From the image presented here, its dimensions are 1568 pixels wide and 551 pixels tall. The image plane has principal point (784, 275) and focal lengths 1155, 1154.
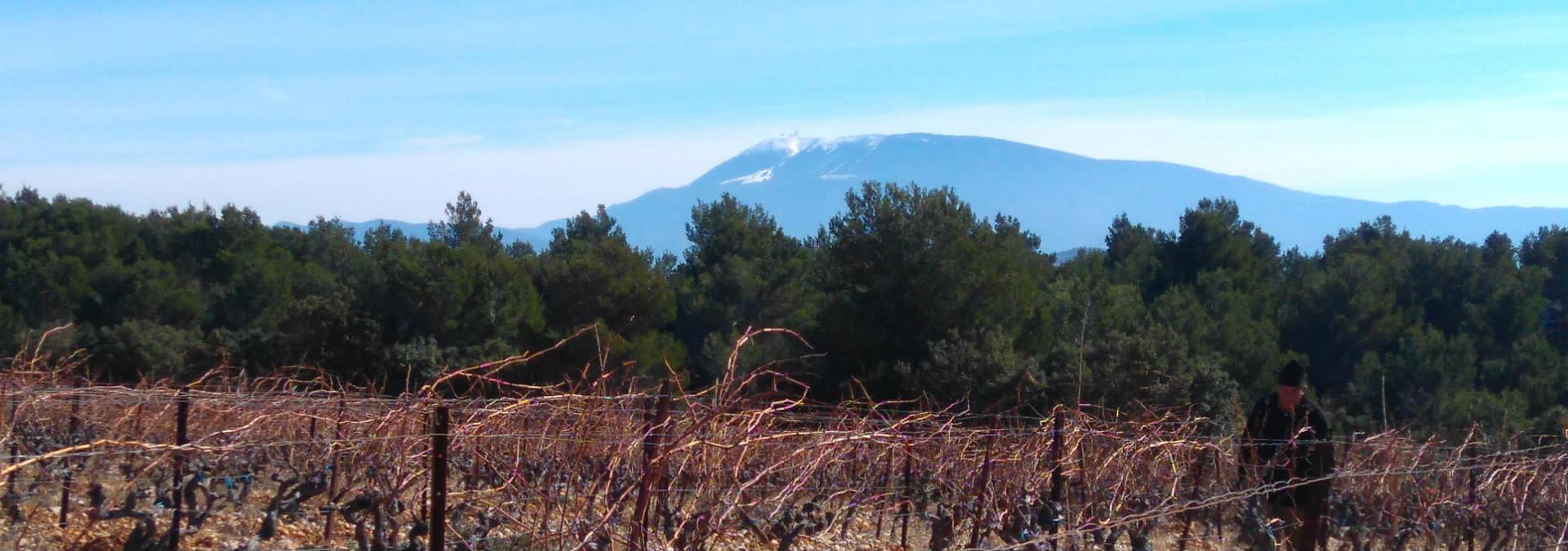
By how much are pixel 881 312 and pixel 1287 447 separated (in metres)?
17.4

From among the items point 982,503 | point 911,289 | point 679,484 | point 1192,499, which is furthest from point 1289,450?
point 911,289

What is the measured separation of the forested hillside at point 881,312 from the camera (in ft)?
69.3

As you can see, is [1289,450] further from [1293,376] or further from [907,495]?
[907,495]

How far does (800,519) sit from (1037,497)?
3.60 feet

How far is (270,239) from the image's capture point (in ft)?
111

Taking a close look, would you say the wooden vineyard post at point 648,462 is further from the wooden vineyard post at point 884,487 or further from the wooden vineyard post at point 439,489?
the wooden vineyard post at point 884,487

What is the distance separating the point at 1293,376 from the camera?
5.21 meters

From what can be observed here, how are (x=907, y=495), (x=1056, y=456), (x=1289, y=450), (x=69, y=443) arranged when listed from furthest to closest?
(x=69, y=443)
(x=907, y=495)
(x=1289, y=450)
(x=1056, y=456)

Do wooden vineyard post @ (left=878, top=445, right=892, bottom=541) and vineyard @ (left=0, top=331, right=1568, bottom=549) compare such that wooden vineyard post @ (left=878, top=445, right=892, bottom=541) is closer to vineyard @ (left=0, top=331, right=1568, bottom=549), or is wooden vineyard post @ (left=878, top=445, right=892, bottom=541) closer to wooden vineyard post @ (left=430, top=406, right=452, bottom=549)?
vineyard @ (left=0, top=331, right=1568, bottom=549)

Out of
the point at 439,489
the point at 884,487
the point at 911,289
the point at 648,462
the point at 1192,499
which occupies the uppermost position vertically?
the point at 911,289

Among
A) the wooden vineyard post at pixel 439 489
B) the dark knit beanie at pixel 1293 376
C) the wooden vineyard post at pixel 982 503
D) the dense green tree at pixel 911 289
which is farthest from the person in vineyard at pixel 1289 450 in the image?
the dense green tree at pixel 911 289

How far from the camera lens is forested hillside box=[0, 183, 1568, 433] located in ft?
69.3

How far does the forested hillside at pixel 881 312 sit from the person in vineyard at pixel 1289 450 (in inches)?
463

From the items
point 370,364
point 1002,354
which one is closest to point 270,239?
point 370,364
